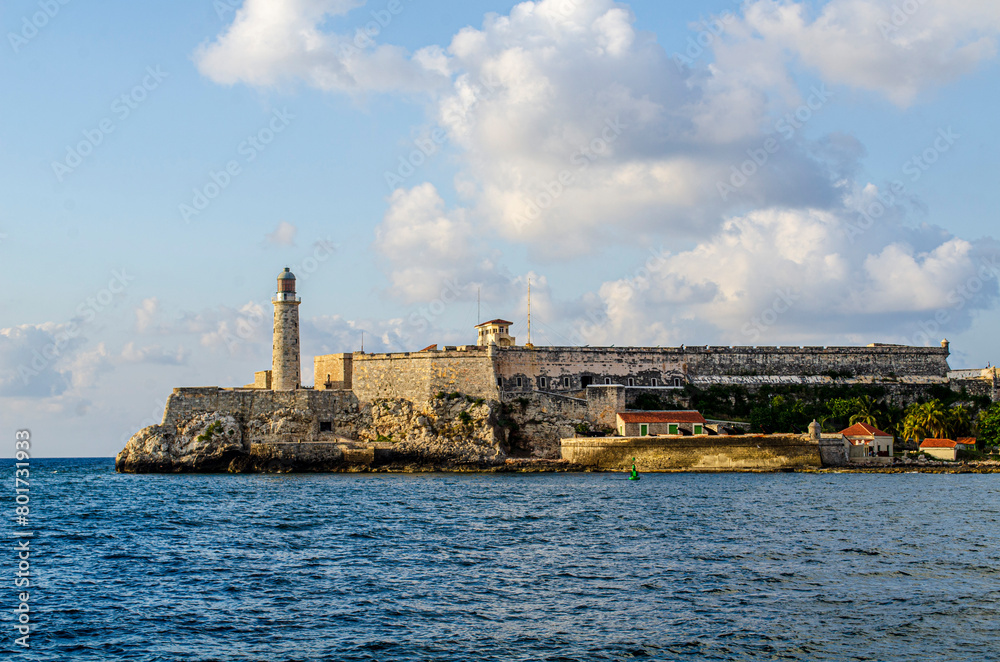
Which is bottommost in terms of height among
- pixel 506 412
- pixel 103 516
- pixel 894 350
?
pixel 103 516

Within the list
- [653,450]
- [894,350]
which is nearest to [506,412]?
[653,450]

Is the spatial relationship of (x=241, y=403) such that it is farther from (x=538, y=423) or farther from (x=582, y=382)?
(x=582, y=382)

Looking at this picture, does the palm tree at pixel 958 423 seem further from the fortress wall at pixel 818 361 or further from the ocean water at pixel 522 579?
the ocean water at pixel 522 579

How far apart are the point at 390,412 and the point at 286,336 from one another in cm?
664

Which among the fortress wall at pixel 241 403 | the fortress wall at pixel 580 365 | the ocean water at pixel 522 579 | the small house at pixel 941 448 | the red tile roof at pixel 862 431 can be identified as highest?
the fortress wall at pixel 580 365

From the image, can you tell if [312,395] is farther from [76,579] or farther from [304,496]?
[76,579]

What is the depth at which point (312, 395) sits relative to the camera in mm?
45594

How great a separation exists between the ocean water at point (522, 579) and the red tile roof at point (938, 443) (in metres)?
17.8

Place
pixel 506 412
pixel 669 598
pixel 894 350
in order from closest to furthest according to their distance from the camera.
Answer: pixel 669 598 < pixel 506 412 < pixel 894 350

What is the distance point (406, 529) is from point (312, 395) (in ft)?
83.0

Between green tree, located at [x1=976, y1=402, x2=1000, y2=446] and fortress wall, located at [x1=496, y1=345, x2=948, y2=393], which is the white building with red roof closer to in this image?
green tree, located at [x1=976, y1=402, x2=1000, y2=446]

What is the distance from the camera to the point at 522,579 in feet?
50.0

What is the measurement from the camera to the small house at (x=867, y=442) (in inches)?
1703

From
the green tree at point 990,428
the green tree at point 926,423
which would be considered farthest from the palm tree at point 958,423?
the green tree at point 990,428
